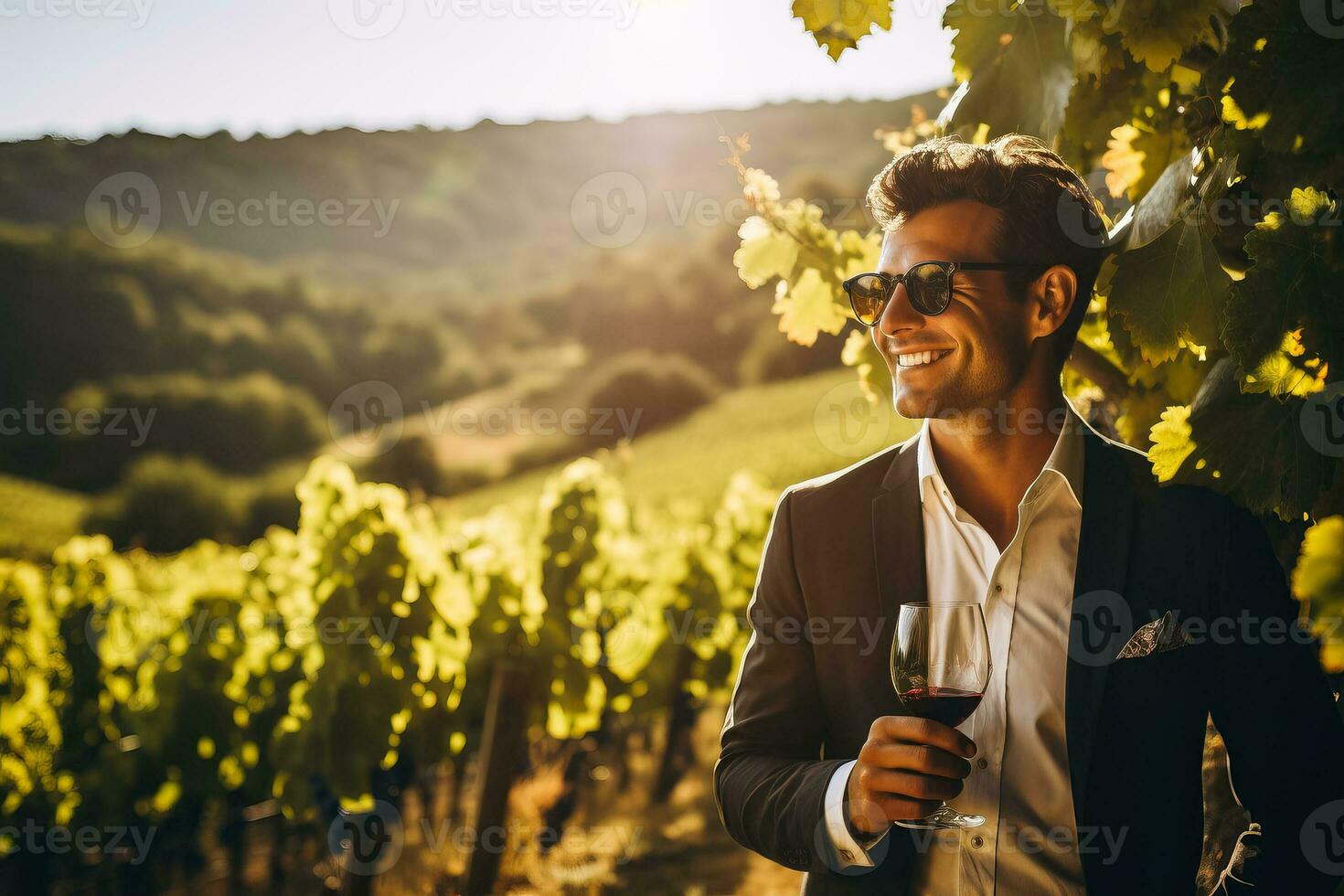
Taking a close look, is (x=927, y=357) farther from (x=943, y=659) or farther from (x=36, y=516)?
(x=36, y=516)

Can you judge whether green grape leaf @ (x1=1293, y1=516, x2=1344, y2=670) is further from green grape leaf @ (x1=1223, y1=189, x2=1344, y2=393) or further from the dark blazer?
the dark blazer

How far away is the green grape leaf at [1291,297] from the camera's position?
4.73 feet

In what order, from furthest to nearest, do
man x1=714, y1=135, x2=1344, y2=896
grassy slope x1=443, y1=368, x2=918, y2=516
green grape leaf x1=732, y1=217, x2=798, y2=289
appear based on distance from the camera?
grassy slope x1=443, y1=368, x2=918, y2=516
green grape leaf x1=732, y1=217, x2=798, y2=289
man x1=714, y1=135, x2=1344, y2=896

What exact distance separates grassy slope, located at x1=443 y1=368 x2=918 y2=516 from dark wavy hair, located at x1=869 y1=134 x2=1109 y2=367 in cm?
2448

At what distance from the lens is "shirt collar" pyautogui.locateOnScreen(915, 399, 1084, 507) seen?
1.99 meters

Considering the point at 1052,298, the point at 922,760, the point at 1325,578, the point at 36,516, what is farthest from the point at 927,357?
the point at 36,516

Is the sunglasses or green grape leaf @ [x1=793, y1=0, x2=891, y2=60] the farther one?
the sunglasses

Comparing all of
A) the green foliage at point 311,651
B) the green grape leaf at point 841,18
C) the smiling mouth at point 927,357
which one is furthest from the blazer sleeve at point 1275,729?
the green foliage at point 311,651

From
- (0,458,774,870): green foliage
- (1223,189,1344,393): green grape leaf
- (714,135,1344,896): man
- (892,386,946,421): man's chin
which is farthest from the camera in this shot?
(0,458,774,870): green foliage

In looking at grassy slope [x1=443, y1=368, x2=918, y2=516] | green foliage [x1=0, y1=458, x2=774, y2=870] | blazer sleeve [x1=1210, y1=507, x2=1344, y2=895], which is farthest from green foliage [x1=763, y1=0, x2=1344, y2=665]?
grassy slope [x1=443, y1=368, x2=918, y2=516]

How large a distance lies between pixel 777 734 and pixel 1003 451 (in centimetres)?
74

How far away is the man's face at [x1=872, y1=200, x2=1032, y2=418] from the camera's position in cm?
200

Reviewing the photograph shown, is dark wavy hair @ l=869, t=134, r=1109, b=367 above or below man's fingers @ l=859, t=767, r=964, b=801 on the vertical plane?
above

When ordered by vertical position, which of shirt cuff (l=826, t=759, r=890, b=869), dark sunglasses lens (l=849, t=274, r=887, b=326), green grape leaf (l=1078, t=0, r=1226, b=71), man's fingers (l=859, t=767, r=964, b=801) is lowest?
shirt cuff (l=826, t=759, r=890, b=869)
